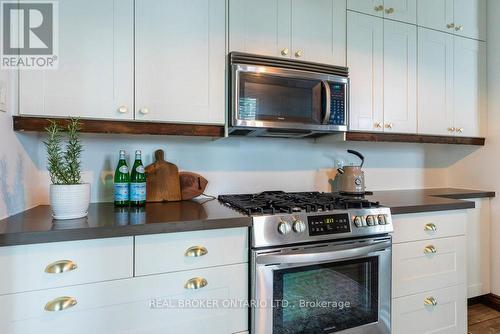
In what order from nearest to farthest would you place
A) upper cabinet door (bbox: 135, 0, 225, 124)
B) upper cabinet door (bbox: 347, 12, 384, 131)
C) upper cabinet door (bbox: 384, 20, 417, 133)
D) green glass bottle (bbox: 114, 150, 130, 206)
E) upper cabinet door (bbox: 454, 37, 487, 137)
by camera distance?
1. upper cabinet door (bbox: 135, 0, 225, 124)
2. green glass bottle (bbox: 114, 150, 130, 206)
3. upper cabinet door (bbox: 347, 12, 384, 131)
4. upper cabinet door (bbox: 384, 20, 417, 133)
5. upper cabinet door (bbox: 454, 37, 487, 137)

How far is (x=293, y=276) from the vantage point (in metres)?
1.39

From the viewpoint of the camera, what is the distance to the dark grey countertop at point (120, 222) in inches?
40.3

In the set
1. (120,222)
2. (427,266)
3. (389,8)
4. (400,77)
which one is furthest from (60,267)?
(389,8)

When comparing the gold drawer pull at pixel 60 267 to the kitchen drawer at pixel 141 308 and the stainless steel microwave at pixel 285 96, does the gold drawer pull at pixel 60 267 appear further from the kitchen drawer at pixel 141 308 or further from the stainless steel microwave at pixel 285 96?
the stainless steel microwave at pixel 285 96

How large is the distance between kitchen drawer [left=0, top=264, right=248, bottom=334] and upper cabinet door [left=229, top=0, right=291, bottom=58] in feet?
3.87

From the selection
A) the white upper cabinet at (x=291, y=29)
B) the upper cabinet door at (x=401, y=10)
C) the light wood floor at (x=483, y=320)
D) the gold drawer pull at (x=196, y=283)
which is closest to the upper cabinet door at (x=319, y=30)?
the white upper cabinet at (x=291, y=29)

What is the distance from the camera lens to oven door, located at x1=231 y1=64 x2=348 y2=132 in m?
1.60

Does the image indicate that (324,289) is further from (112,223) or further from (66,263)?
(66,263)

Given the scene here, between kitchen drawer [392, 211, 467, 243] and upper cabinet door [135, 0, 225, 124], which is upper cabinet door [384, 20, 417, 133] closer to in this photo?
kitchen drawer [392, 211, 467, 243]

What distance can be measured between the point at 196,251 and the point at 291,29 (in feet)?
4.48

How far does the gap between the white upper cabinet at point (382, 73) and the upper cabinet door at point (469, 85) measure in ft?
1.50

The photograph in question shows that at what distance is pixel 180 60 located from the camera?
1.54 meters

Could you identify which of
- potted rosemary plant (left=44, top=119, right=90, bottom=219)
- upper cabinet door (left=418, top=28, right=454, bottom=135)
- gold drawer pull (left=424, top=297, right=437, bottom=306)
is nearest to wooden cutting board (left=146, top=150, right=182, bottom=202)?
potted rosemary plant (left=44, top=119, right=90, bottom=219)

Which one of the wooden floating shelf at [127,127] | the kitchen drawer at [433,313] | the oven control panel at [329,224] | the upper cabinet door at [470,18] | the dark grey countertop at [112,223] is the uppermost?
the upper cabinet door at [470,18]
